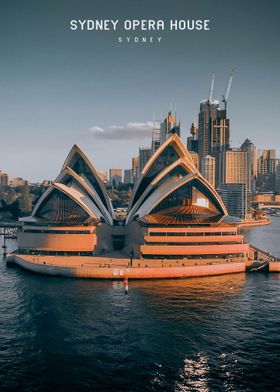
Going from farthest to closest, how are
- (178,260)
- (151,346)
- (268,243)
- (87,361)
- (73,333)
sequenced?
1. (268,243)
2. (178,260)
3. (73,333)
4. (151,346)
5. (87,361)

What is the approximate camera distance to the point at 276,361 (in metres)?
33.3

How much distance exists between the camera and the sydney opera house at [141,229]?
205 feet

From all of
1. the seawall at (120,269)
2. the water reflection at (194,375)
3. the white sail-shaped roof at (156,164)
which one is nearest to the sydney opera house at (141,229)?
the white sail-shaped roof at (156,164)

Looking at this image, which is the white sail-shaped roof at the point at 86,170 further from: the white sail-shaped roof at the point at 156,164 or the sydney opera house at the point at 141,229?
the white sail-shaped roof at the point at 156,164

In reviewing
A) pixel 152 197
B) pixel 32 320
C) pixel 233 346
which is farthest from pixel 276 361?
pixel 152 197

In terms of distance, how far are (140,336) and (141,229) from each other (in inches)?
1255

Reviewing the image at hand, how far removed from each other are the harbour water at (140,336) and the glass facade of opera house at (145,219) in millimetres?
8960

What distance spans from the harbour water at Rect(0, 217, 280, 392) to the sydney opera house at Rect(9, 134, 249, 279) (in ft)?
16.4

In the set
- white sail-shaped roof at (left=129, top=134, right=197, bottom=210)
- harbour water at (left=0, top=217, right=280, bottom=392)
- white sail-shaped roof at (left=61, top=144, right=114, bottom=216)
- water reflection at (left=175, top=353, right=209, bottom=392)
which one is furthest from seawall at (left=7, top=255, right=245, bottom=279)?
water reflection at (left=175, top=353, right=209, bottom=392)

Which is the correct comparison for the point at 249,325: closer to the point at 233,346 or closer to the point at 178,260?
the point at 233,346

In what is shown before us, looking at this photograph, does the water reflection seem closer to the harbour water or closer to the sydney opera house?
the harbour water

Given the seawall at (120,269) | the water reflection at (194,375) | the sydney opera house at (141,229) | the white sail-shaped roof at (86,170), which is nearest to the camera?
the water reflection at (194,375)

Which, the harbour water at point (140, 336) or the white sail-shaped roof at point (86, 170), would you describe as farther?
the white sail-shaped roof at point (86, 170)

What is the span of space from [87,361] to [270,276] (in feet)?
132
